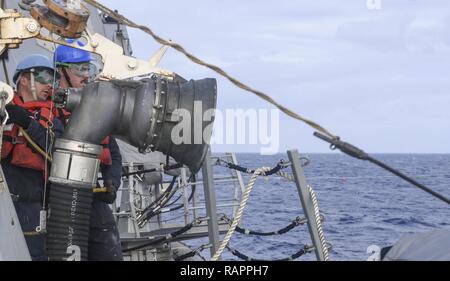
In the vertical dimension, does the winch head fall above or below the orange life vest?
above

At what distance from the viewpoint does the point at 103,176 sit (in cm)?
625

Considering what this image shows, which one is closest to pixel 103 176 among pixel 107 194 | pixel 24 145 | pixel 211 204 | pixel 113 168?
pixel 113 168

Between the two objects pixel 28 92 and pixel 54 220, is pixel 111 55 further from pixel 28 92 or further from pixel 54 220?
pixel 54 220

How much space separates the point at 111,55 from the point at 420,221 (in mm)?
25140

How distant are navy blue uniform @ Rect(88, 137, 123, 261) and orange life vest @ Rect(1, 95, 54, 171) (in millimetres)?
542

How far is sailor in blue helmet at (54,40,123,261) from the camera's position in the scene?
20.2 feet

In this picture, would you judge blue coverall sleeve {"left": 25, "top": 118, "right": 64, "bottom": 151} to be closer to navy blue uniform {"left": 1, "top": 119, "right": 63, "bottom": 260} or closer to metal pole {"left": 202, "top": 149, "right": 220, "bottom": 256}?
navy blue uniform {"left": 1, "top": 119, "right": 63, "bottom": 260}

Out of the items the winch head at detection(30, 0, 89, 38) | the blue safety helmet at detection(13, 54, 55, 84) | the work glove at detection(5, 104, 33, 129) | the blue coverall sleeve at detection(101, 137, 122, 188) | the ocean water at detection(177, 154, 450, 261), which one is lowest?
the ocean water at detection(177, 154, 450, 261)

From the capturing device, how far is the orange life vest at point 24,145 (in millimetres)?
5668

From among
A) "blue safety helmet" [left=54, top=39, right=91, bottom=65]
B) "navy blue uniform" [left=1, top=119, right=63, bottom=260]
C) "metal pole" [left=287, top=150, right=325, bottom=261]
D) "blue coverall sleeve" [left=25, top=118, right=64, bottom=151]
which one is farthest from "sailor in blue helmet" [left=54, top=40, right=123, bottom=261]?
"metal pole" [left=287, top=150, right=325, bottom=261]

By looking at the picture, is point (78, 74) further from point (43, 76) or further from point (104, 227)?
point (104, 227)

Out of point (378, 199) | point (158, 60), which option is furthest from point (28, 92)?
point (378, 199)
